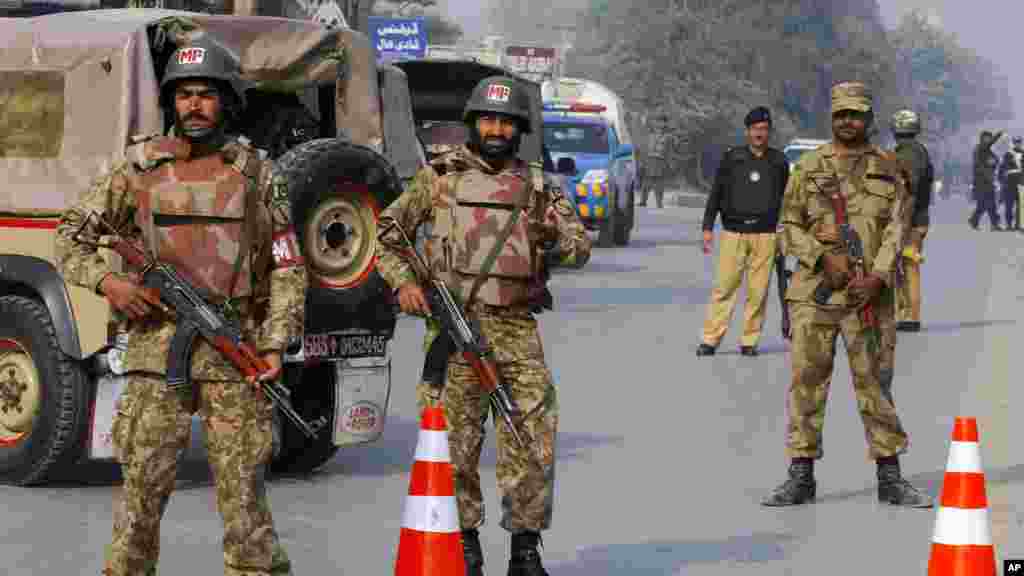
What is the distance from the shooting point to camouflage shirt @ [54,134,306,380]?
7113 mm

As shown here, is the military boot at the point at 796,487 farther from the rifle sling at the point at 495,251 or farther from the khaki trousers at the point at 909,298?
the khaki trousers at the point at 909,298

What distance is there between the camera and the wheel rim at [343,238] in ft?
36.0

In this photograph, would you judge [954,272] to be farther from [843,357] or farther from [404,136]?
[404,136]

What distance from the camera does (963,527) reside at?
7406mm

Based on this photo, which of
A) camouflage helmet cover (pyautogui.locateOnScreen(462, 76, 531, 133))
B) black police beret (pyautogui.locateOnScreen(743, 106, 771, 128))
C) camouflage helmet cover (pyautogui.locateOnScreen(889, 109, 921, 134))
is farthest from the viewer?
camouflage helmet cover (pyautogui.locateOnScreen(889, 109, 921, 134))

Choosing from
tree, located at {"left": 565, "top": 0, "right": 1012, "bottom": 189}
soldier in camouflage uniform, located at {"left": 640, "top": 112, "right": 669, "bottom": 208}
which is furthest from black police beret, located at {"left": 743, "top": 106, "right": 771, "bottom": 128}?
tree, located at {"left": 565, "top": 0, "right": 1012, "bottom": 189}

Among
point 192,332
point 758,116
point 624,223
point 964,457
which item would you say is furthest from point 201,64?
point 624,223

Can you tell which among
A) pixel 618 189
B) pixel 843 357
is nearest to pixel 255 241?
pixel 843 357

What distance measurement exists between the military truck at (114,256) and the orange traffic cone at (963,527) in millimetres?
3998

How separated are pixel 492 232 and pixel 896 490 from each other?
3.16 meters

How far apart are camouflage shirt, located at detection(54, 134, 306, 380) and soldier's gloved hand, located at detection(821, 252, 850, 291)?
394 centimetres

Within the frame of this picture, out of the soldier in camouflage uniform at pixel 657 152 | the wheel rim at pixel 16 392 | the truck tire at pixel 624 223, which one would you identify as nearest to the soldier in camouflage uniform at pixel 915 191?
the wheel rim at pixel 16 392

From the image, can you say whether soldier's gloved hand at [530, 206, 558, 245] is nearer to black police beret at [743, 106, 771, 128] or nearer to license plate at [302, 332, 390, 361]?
license plate at [302, 332, 390, 361]

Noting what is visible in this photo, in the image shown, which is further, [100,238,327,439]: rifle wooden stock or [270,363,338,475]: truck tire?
[270,363,338,475]: truck tire
